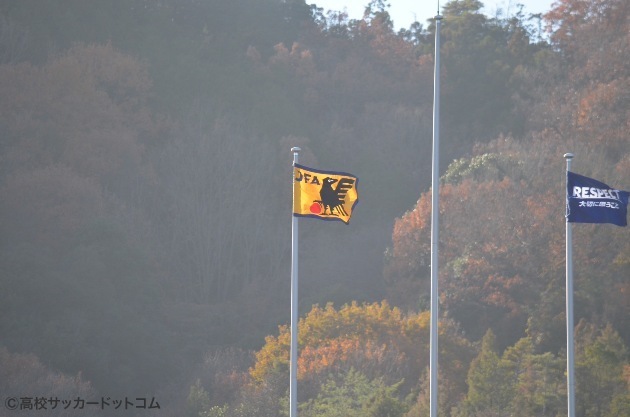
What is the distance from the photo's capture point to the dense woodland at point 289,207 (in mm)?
34281

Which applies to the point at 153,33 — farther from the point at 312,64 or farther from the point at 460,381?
the point at 460,381

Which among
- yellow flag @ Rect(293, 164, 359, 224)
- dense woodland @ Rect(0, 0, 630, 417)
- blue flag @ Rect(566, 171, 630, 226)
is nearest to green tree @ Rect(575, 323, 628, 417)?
dense woodland @ Rect(0, 0, 630, 417)

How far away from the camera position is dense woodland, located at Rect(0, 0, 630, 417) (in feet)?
112

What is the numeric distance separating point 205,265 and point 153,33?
1482 cm

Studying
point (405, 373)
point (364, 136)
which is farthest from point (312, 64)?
point (405, 373)

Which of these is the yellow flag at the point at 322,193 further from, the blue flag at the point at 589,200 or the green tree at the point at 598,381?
the green tree at the point at 598,381

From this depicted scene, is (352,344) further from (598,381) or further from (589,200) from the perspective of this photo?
(589,200)

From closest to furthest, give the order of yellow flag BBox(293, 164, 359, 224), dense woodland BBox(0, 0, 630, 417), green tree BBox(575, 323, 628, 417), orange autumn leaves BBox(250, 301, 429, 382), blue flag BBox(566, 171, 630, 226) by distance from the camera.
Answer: yellow flag BBox(293, 164, 359, 224) < blue flag BBox(566, 171, 630, 226) < green tree BBox(575, 323, 628, 417) < orange autumn leaves BBox(250, 301, 429, 382) < dense woodland BBox(0, 0, 630, 417)

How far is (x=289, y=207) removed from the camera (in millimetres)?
52188

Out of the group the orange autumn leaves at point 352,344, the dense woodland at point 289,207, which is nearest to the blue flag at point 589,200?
the dense woodland at point 289,207

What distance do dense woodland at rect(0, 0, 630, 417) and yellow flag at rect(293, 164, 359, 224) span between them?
9786 millimetres

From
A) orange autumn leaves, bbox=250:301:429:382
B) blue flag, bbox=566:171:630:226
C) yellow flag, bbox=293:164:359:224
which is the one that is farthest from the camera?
orange autumn leaves, bbox=250:301:429:382

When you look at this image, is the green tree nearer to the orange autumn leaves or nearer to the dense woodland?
the dense woodland

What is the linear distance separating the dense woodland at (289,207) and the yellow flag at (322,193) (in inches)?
385
